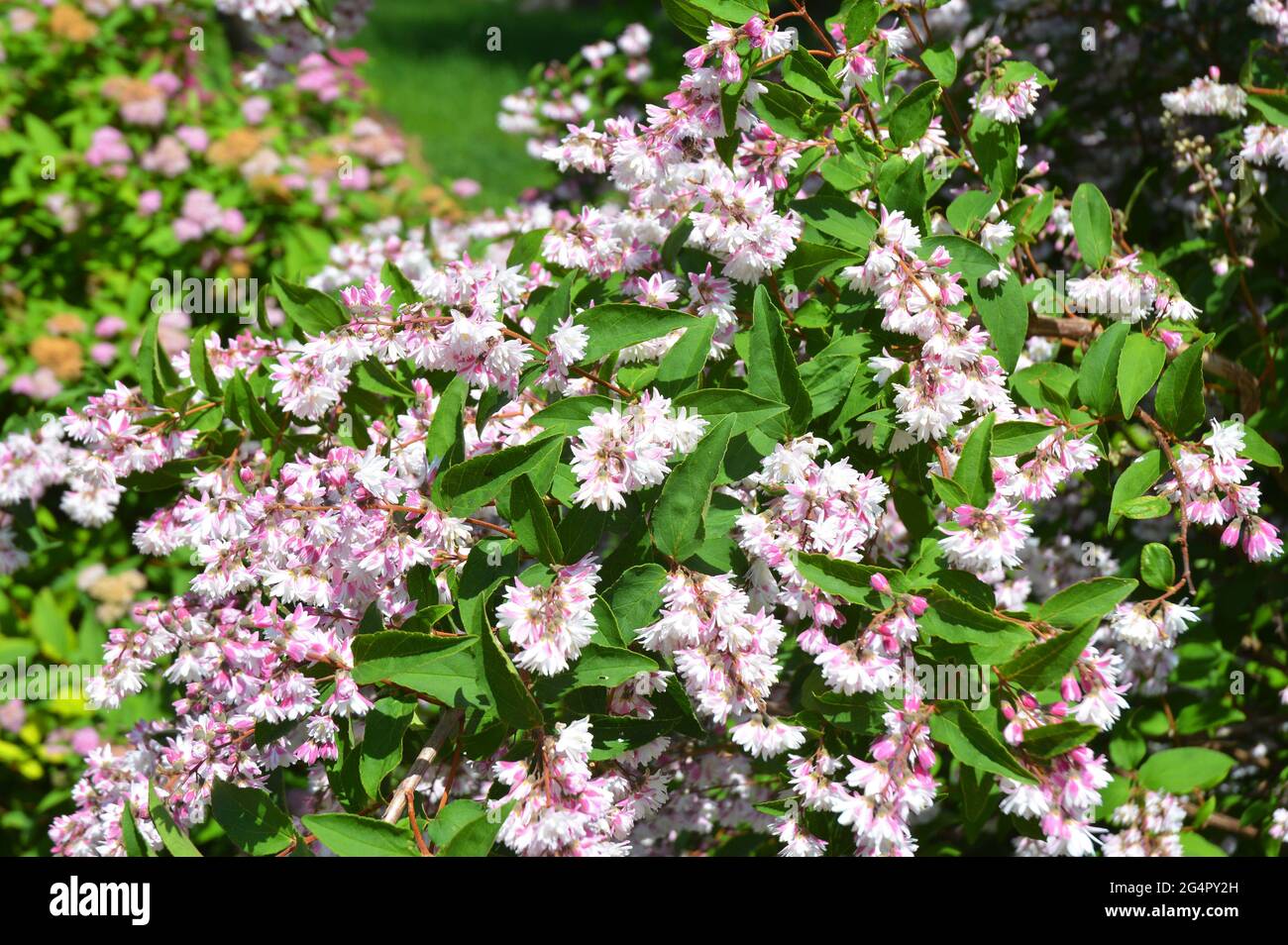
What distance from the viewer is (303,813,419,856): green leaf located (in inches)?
60.4

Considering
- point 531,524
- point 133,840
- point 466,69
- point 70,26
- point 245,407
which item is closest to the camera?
point 531,524

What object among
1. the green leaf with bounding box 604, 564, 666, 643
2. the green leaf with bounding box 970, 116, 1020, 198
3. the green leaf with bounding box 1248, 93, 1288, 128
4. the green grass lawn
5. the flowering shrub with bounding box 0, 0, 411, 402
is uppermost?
the green leaf with bounding box 1248, 93, 1288, 128

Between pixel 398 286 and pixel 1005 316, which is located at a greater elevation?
pixel 1005 316

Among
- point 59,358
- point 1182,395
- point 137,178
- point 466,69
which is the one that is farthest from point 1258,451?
point 466,69

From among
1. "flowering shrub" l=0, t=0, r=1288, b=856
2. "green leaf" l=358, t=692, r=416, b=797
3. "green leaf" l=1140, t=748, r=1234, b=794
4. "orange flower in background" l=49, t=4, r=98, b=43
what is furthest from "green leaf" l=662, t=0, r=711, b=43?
"orange flower in background" l=49, t=4, r=98, b=43

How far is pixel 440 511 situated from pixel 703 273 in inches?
25.3

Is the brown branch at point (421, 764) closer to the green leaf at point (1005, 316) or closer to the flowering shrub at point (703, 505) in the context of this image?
the flowering shrub at point (703, 505)

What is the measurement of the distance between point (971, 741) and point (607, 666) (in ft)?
1.66

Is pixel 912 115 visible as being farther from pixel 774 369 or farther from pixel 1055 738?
pixel 1055 738

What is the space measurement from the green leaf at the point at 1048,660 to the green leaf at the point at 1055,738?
0.07 metres

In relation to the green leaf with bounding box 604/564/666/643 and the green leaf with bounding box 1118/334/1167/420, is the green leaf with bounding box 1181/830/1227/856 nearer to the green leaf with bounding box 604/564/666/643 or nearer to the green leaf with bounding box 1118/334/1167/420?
the green leaf with bounding box 1118/334/1167/420

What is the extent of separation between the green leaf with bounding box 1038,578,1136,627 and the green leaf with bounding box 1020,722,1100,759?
6.1 inches

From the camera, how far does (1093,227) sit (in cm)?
208
